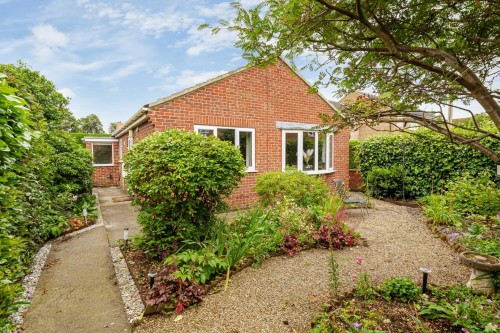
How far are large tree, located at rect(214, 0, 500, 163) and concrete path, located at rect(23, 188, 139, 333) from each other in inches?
128

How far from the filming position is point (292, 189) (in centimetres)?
660

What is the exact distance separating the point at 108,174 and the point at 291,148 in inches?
483

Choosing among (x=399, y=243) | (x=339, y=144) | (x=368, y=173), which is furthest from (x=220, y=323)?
(x=339, y=144)

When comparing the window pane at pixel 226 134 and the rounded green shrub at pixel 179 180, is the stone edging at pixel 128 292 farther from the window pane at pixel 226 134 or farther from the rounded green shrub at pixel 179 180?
the window pane at pixel 226 134

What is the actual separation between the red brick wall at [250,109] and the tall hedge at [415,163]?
317 cm

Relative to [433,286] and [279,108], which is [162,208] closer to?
[433,286]

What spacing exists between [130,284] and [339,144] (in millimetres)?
10256

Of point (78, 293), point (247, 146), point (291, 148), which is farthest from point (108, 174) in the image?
point (78, 293)

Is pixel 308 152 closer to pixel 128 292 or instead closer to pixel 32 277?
pixel 128 292

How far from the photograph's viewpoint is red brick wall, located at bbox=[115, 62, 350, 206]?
755 centimetres

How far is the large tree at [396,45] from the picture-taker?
1663 mm

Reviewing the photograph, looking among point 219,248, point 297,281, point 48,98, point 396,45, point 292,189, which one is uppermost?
point 48,98

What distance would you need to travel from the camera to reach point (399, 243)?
17.1 feet

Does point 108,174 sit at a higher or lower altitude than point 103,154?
lower
